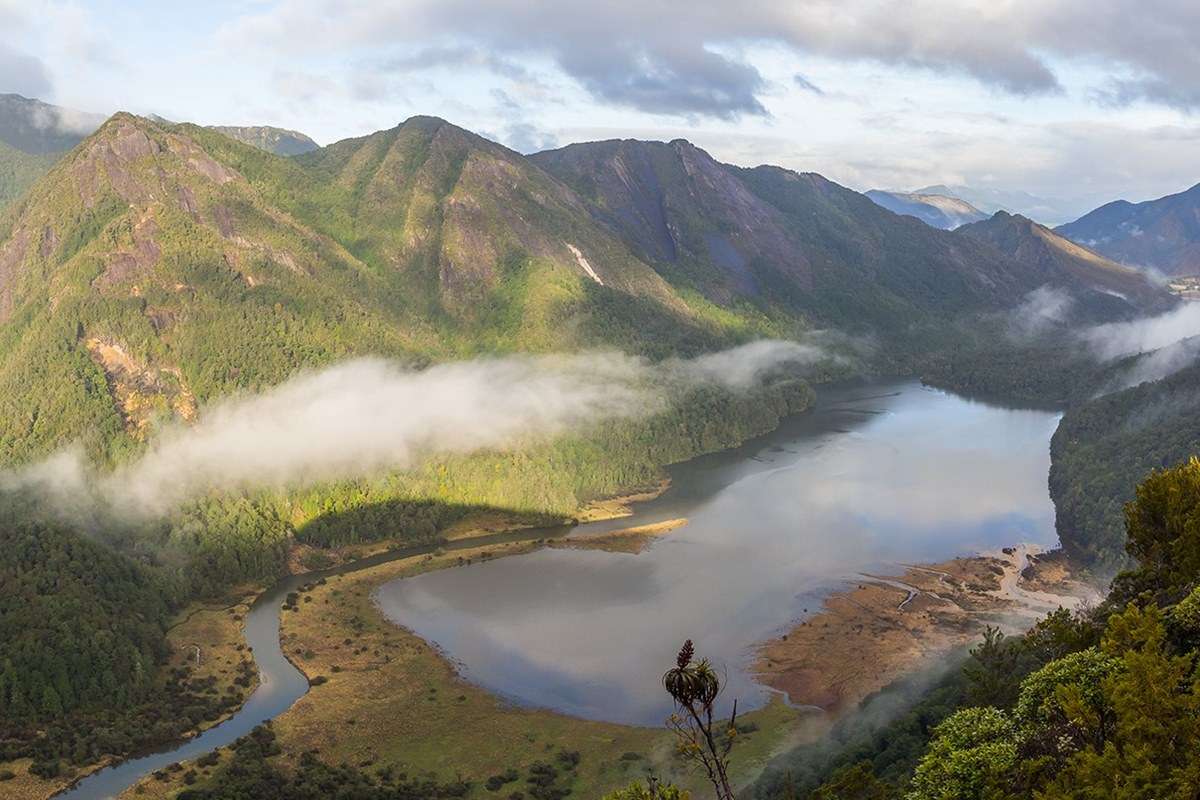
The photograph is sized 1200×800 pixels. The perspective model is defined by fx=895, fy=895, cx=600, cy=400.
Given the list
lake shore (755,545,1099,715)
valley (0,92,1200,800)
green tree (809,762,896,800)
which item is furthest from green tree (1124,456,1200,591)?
lake shore (755,545,1099,715)

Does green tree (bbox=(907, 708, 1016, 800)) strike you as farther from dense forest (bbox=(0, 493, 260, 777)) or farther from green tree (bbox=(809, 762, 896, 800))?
dense forest (bbox=(0, 493, 260, 777))

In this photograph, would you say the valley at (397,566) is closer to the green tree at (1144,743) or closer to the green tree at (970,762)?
the green tree at (970,762)

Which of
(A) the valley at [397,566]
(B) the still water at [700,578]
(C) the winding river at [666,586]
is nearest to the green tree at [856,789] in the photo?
(A) the valley at [397,566]

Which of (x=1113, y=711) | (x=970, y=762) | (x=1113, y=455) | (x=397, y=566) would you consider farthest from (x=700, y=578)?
(x=1113, y=711)

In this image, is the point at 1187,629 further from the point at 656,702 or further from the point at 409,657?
the point at 409,657

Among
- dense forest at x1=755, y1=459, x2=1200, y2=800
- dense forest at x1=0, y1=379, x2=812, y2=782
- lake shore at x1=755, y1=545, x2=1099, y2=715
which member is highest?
dense forest at x1=755, y1=459, x2=1200, y2=800

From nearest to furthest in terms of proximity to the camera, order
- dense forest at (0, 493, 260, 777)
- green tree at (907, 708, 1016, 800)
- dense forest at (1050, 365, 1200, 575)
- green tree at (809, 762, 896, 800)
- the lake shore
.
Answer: green tree at (907, 708, 1016, 800) → green tree at (809, 762, 896, 800) → dense forest at (0, 493, 260, 777) → the lake shore → dense forest at (1050, 365, 1200, 575)

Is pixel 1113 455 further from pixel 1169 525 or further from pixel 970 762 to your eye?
pixel 970 762
